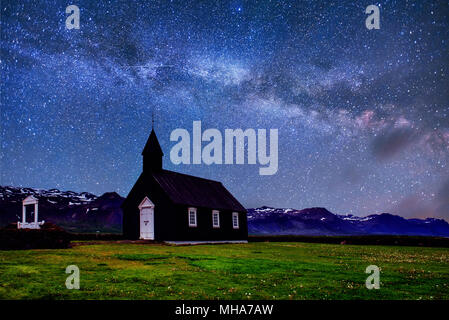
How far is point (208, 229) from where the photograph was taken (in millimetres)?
44469

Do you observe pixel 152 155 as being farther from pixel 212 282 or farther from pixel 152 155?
pixel 212 282

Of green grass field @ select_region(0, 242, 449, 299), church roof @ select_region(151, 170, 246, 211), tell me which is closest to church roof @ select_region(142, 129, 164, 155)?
church roof @ select_region(151, 170, 246, 211)

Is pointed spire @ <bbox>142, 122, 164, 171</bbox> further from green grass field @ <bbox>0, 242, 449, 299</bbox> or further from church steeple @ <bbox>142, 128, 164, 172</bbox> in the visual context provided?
green grass field @ <bbox>0, 242, 449, 299</bbox>

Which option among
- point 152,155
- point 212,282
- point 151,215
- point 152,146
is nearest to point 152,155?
point 152,155

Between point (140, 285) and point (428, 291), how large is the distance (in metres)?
8.72

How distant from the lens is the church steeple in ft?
141

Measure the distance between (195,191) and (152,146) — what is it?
7.81 meters

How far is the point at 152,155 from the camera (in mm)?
43344

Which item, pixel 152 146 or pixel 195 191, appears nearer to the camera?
pixel 152 146

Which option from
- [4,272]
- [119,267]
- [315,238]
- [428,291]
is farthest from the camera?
[315,238]

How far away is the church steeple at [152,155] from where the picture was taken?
4312 cm

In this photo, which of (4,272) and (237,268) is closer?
(4,272)
